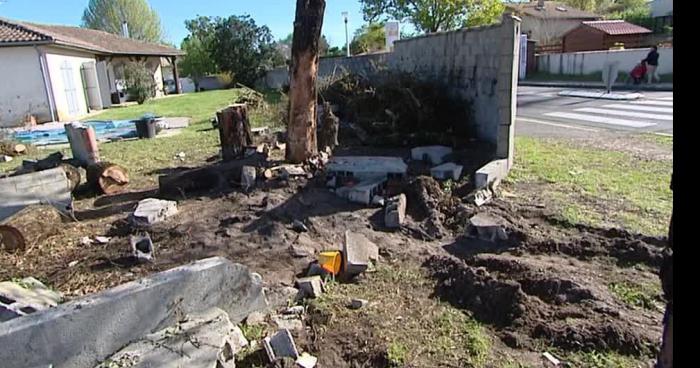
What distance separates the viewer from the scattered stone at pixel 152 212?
4.89 meters

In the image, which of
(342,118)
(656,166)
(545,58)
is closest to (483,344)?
(656,166)

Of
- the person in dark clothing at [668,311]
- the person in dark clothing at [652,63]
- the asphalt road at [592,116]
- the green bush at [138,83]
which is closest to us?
the person in dark clothing at [668,311]

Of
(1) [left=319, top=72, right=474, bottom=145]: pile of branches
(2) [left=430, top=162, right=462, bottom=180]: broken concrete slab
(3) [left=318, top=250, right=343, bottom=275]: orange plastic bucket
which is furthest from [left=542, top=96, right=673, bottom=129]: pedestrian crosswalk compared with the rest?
(3) [left=318, top=250, right=343, bottom=275]: orange plastic bucket

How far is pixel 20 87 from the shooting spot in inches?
617

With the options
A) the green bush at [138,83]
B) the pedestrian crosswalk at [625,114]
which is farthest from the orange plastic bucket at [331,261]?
the green bush at [138,83]

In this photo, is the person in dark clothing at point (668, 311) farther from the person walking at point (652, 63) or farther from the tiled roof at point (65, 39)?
the person walking at point (652, 63)

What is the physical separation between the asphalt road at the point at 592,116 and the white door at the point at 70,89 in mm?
15297

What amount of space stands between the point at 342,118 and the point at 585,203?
5.63 meters

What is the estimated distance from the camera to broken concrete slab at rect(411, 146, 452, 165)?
6.58 meters

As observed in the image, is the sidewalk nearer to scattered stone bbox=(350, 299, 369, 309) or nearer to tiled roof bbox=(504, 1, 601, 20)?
scattered stone bbox=(350, 299, 369, 309)

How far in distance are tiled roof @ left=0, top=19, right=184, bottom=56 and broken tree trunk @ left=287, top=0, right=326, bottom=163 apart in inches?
523

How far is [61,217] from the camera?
17.0 feet

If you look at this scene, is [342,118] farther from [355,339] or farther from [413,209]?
[355,339]

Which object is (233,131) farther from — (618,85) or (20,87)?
(618,85)
